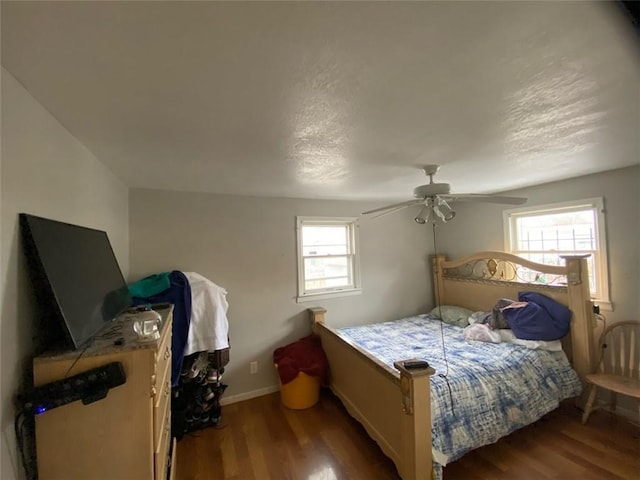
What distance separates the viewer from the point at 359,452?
2.24 meters

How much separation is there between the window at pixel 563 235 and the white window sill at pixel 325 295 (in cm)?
205

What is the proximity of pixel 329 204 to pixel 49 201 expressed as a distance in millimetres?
2857

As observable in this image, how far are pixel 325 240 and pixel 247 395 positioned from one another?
6.90 ft

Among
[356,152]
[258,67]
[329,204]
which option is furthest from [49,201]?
[329,204]

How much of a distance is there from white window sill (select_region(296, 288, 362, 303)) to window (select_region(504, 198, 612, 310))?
2.05 metres

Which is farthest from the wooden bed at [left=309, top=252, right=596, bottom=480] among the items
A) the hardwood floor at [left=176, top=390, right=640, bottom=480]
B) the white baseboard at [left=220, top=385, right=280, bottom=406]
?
the white baseboard at [left=220, top=385, right=280, bottom=406]

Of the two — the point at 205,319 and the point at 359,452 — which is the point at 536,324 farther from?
the point at 205,319

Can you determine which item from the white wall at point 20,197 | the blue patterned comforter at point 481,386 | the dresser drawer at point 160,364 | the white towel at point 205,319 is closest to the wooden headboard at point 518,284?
the blue patterned comforter at point 481,386

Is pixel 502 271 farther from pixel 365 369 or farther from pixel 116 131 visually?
pixel 116 131

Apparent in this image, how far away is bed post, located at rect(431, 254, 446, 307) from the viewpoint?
4203 millimetres

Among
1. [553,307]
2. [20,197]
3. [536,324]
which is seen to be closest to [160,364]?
[20,197]

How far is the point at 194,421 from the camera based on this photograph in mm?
2572

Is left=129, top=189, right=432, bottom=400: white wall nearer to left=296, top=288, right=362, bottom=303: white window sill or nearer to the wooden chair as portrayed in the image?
left=296, top=288, right=362, bottom=303: white window sill

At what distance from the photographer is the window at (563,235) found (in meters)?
2.72
